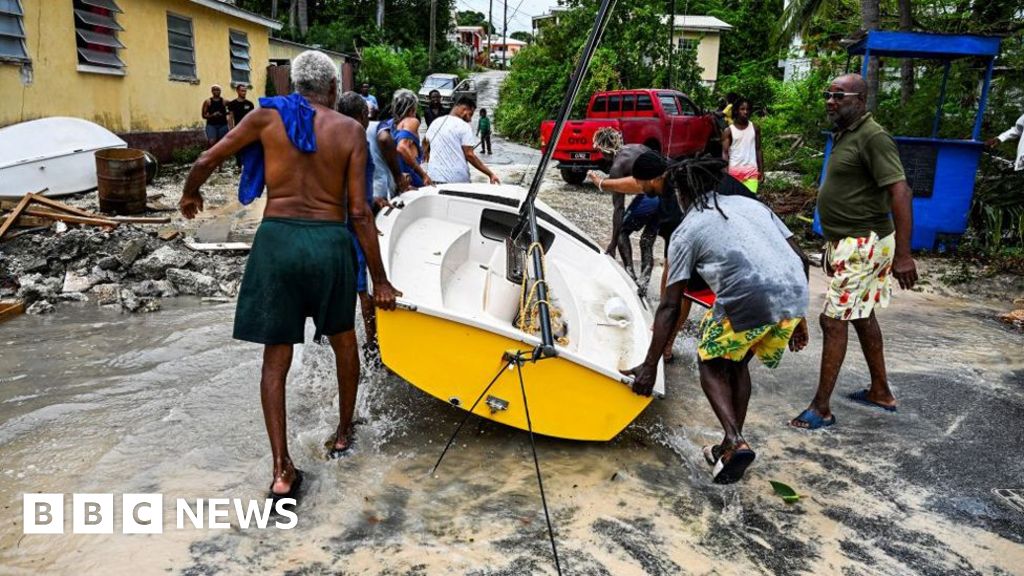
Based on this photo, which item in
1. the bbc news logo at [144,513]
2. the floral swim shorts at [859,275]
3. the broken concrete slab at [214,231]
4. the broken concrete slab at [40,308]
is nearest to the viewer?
the bbc news logo at [144,513]

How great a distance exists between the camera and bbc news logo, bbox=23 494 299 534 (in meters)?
2.93

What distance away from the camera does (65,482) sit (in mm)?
3266

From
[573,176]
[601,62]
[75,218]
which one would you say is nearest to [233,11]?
[573,176]

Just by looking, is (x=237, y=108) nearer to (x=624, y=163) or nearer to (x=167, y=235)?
(x=167, y=235)

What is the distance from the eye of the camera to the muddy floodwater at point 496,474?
9.18ft

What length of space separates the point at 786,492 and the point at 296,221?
2509 mm

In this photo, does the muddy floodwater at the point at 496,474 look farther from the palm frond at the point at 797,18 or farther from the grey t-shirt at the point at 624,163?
the palm frond at the point at 797,18

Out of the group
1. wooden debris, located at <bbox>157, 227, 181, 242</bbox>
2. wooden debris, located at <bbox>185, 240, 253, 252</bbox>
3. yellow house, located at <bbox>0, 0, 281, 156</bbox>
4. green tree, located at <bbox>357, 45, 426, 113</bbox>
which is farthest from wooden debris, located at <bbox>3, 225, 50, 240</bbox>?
green tree, located at <bbox>357, 45, 426, 113</bbox>

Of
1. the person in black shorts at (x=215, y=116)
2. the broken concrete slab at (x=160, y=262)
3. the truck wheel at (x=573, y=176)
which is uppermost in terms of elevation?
the person in black shorts at (x=215, y=116)

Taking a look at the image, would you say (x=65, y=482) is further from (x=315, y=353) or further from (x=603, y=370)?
(x=603, y=370)

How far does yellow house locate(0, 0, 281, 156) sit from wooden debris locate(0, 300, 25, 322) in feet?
17.5

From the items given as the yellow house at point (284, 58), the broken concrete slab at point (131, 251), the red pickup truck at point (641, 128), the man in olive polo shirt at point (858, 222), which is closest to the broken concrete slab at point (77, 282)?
the broken concrete slab at point (131, 251)

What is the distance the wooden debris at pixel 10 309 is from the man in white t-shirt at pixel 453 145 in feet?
11.4

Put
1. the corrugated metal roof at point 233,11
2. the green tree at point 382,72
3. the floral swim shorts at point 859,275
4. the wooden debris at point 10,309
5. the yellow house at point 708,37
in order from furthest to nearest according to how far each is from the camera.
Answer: the green tree at point 382,72
the yellow house at point 708,37
the corrugated metal roof at point 233,11
the wooden debris at point 10,309
the floral swim shorts at point 859,275
